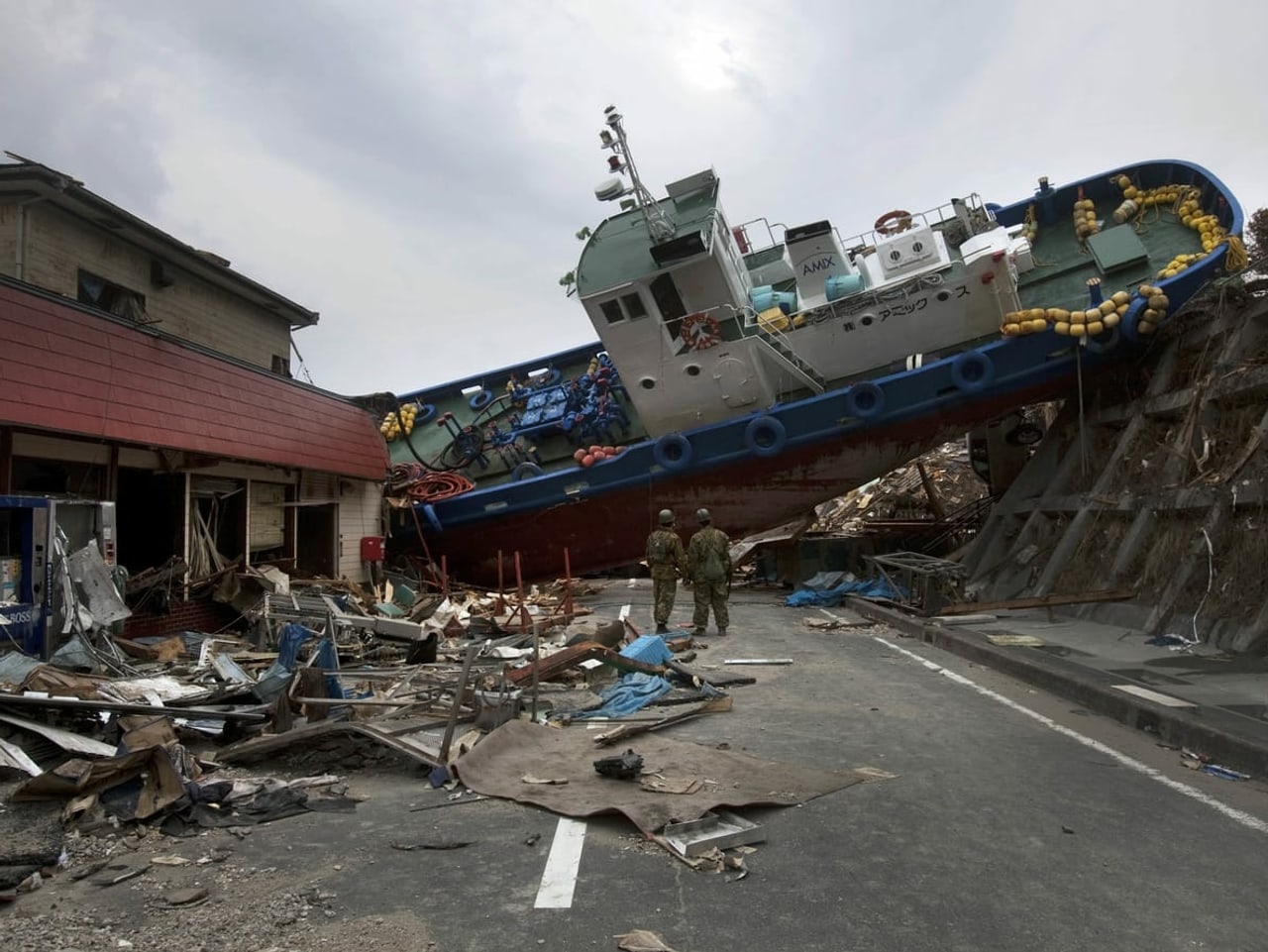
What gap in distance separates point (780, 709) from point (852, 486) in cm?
1002

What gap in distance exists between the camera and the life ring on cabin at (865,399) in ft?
48.3

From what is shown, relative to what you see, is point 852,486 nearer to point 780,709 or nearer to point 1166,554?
point 1166,554

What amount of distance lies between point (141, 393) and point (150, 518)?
7.24 ft

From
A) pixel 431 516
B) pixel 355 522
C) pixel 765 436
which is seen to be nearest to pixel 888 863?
pixel 765 436

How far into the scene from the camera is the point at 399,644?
31.1 ft

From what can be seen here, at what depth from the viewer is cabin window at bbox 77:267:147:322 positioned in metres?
13.8

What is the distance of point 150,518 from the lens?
10867mm

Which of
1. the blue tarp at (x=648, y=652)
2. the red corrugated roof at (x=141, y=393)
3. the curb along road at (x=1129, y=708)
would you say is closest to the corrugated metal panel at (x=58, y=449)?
the red corrugated roof at (x=141, y=393)

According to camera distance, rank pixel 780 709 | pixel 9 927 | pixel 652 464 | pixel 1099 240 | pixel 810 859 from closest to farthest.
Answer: pixel 9 927 < pixel 810 859 < pixel 780 709 < pixel 1099 240 < pixel 652 464

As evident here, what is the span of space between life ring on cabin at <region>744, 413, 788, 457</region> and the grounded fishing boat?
0.04 metres

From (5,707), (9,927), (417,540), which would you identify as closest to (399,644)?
(5,707)

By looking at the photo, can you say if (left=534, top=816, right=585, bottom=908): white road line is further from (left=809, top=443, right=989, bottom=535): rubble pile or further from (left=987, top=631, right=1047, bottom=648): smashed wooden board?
(left=809, top=443, right=989, bottom=535): rubble pile

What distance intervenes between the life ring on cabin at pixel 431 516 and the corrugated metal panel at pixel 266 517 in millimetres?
4732

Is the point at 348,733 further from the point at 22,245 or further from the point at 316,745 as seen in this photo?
the point at 22,245
